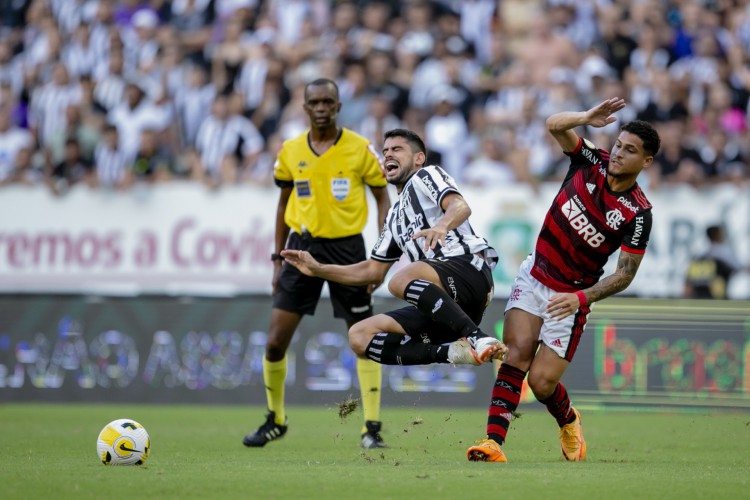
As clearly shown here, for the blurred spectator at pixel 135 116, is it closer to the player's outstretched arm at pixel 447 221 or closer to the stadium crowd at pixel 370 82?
the stadium crowd at pixel 370 82

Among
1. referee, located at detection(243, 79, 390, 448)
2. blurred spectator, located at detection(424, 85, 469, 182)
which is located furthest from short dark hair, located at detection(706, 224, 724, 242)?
referee, located at detection(243, 79, 390, 448)

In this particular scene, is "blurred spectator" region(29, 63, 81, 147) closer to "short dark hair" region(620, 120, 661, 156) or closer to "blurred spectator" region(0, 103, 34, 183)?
"blurred spectator" region(0, 103, 34, 183)

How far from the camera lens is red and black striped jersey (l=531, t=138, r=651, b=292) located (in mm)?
9062

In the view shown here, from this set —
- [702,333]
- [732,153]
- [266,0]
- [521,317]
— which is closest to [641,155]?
[521,317]

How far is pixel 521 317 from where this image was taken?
9.37m

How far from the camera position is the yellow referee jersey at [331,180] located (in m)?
10.8

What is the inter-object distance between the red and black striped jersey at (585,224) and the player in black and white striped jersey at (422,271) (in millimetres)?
543

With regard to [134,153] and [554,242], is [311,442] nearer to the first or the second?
[554,242]

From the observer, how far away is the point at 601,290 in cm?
889

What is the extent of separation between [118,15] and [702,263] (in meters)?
11.6

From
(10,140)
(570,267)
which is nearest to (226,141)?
(10,140)

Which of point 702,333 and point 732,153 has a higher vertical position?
point 732,153

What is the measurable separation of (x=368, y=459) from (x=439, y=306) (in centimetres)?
145

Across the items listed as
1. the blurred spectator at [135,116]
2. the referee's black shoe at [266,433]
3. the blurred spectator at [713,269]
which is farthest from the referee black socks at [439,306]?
the blurred spectator at [135,116]
